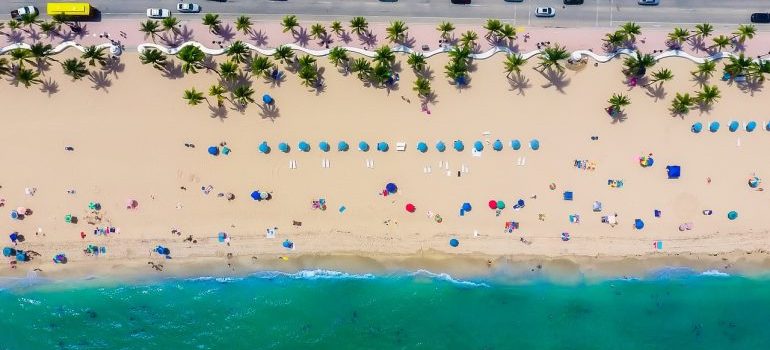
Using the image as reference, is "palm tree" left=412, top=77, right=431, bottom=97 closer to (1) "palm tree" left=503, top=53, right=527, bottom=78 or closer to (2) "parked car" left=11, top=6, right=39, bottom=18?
(1) "palm tree" left=503, top=53, right=527, bottom=78

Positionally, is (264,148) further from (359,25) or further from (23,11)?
(23,11)

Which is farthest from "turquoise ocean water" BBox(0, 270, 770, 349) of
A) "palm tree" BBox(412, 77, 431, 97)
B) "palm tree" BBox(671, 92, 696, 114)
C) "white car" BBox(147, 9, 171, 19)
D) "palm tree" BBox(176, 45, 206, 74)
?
"white car" BBox(147, 9, 171, 19)

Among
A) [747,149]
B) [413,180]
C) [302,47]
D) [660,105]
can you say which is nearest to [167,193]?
[302,47]

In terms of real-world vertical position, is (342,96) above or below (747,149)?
above

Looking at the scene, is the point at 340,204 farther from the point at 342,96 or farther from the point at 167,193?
the point at 167,193

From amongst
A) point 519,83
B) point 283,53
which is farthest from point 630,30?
point 283,53

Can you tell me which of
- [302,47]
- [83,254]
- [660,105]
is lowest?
[83,254]
